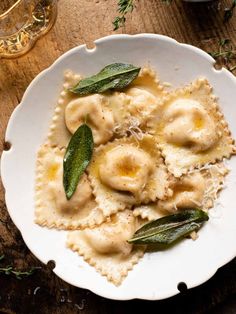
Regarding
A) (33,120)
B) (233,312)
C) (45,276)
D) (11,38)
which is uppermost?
(11,38)

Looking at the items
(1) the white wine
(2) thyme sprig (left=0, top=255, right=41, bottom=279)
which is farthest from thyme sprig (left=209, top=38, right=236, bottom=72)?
(2) thyme sprig (left=0, top=255, right=41, bottom=279)

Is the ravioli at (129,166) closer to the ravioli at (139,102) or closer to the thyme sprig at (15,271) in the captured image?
the ravioli at (139,102)

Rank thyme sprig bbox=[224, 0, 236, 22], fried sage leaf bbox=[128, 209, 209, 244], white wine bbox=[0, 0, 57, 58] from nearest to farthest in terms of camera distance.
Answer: fried sage leaf bbox=[128, 209, 209, 244] → thyme sprig bbox=[224, 0, 236, 22] → white wine bbox=[0, 0, 57, 58]

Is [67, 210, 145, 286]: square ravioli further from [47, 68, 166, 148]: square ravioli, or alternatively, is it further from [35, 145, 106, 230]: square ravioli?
[47, 68, 166, 148]: square ravioli

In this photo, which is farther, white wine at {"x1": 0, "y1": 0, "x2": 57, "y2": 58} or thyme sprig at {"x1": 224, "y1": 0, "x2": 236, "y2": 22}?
white wine at {"x1": 0, "y1": 0, "x2": 57, "y2": 58}

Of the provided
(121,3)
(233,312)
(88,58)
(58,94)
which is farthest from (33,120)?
(233,312)

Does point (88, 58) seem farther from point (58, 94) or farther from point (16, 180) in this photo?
point (16, 180)

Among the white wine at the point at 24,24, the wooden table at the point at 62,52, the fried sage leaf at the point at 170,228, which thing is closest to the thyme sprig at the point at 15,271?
the wooden table at the point at 62,52
